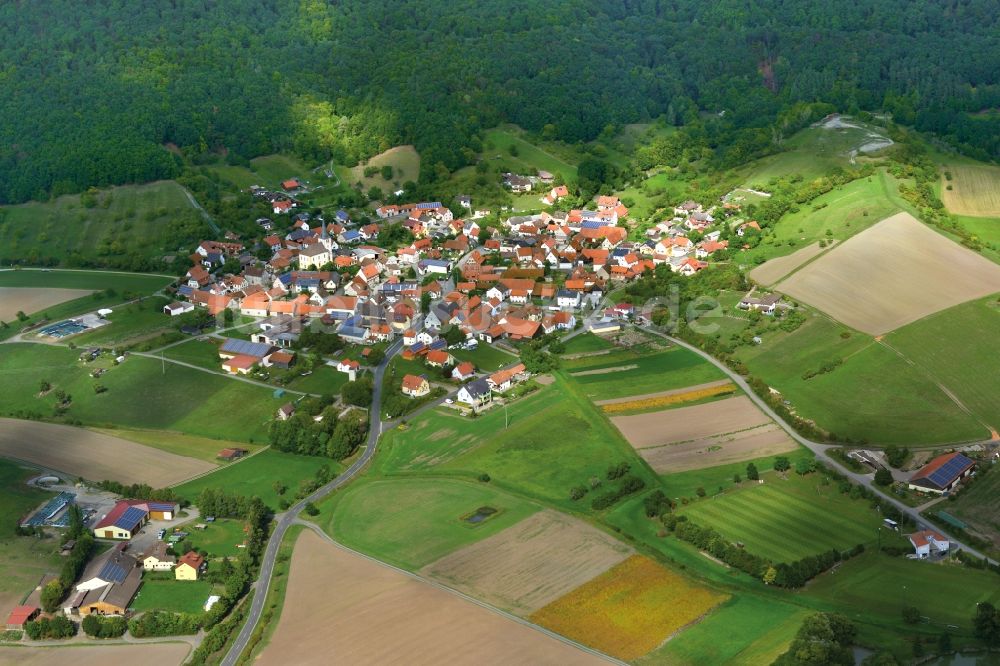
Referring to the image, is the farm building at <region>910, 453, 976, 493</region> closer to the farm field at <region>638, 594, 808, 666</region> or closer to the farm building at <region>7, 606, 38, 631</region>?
the farm field at <region>638, 594, 808, 666</region>

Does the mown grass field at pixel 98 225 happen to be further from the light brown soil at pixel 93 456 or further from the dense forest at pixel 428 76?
the light brown soil at pixel 93 456

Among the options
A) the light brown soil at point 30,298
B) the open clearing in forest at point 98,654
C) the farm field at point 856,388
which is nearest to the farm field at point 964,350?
the farm field at point 856,388

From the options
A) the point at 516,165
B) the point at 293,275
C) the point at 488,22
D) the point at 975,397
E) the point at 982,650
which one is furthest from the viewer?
the point at 488,22

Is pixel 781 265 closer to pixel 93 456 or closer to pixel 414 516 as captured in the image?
pixel 414 516

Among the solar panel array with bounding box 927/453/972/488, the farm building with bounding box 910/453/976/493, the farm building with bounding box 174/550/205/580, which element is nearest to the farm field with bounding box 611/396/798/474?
the farm building with bounding box 910/453/976/493

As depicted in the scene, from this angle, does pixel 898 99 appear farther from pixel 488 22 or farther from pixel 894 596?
pixel 894 596

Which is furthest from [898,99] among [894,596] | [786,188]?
[894,596]

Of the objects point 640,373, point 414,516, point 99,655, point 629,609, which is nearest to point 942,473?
point 629,609
